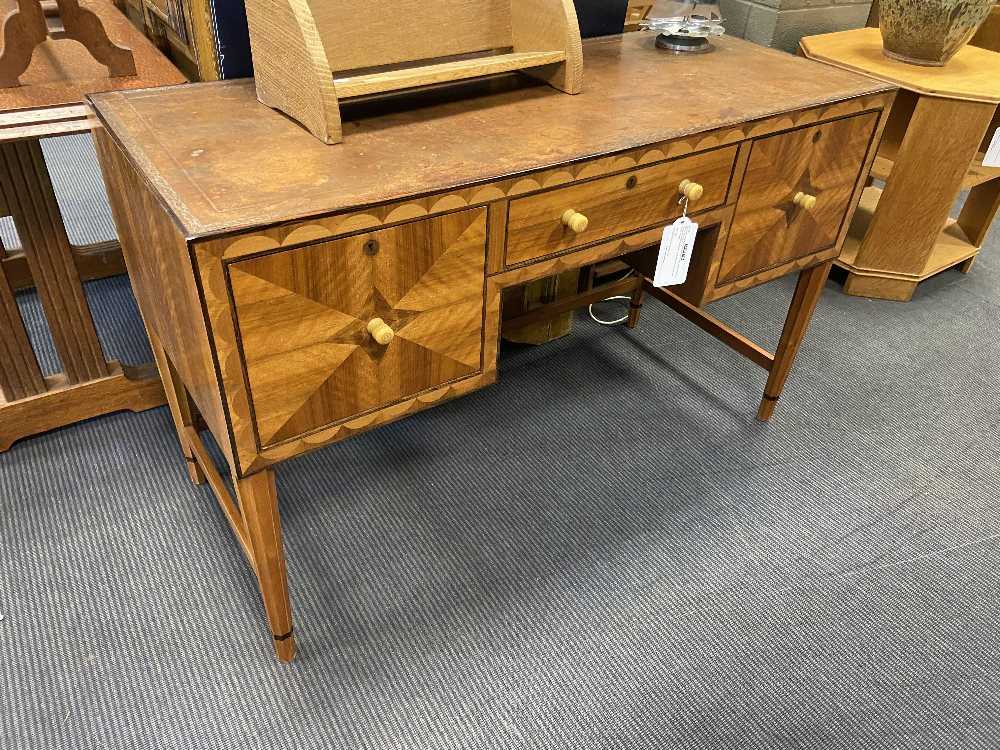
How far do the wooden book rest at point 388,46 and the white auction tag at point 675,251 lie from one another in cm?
32

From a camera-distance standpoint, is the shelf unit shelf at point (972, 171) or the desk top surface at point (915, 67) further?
the shelf unit shelf at point (972, 171)

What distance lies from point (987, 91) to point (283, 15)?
205cm

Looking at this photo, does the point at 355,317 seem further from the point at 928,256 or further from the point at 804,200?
the point at 928,256

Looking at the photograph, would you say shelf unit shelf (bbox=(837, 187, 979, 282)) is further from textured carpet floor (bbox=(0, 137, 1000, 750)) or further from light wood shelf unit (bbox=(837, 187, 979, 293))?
textured carpet floor (bbox=(0, 137, 1000, 750))

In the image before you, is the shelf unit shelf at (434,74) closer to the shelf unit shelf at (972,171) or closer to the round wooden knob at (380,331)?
the round wooden knob at (380,331)

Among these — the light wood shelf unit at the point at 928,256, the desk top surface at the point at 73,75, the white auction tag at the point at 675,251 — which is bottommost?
A: the light wood shelf unit at the point at 928,256

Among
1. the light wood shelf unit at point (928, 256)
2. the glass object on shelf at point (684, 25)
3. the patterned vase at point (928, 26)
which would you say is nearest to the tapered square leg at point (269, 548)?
the glass object on shelf at point (684, 25)

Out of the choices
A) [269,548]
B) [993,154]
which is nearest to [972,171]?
[993,154]

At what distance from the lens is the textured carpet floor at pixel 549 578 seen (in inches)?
54.6

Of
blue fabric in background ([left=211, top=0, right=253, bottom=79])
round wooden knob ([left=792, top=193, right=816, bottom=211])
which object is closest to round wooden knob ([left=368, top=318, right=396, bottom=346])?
blue fabric in background ([left=211, top=0, right=253, bottom=79])

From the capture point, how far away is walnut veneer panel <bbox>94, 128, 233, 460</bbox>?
3.21 feet

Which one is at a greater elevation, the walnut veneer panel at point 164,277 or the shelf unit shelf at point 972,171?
the walnut veneer panel at point 164,277

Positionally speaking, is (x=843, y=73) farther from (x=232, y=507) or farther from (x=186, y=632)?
(x=186, y=632)

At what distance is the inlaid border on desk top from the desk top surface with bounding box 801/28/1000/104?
3.14ft
